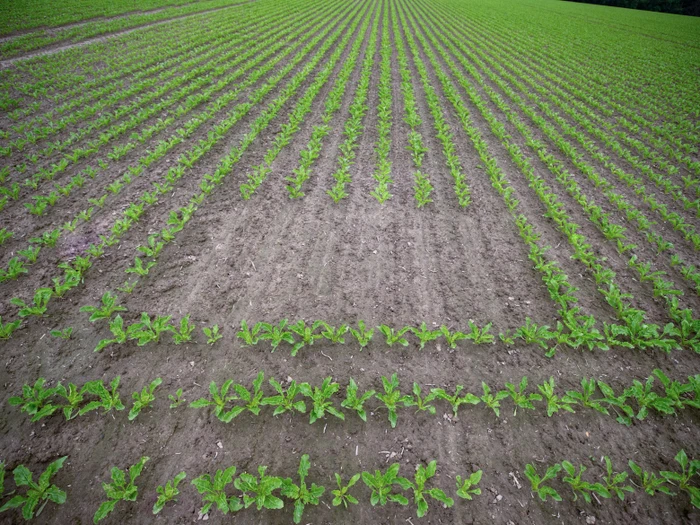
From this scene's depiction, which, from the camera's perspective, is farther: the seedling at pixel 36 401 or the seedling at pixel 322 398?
the seedling at pixel 322 398

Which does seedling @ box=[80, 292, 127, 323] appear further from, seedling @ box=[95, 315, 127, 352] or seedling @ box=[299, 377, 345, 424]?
seedling @ box=[299, 377, 345, 424]

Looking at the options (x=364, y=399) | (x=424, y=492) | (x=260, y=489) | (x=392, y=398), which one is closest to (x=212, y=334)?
(x=260, y=489)

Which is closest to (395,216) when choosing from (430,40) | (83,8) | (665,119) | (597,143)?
(597,143)

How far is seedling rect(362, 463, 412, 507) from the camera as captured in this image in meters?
2.74

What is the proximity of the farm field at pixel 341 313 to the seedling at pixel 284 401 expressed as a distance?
6cm

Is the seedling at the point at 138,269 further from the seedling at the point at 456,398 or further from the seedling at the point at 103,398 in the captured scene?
the seedling at the point at 456,398

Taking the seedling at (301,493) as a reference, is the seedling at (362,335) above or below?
above

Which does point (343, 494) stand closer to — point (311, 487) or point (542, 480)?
point (311, 487)

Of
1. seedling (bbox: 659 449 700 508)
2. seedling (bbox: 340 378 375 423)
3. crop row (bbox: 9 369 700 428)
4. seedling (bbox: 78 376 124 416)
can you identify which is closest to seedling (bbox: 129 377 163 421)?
crop row (bbox: 9 369 700 428)

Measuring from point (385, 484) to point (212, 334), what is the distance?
260 cm

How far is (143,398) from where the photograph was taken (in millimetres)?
3234

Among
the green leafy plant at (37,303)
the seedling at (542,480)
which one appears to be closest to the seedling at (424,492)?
the seedling at (542,480)

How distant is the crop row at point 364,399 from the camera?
126 inches

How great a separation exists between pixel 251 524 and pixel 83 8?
107 feet
